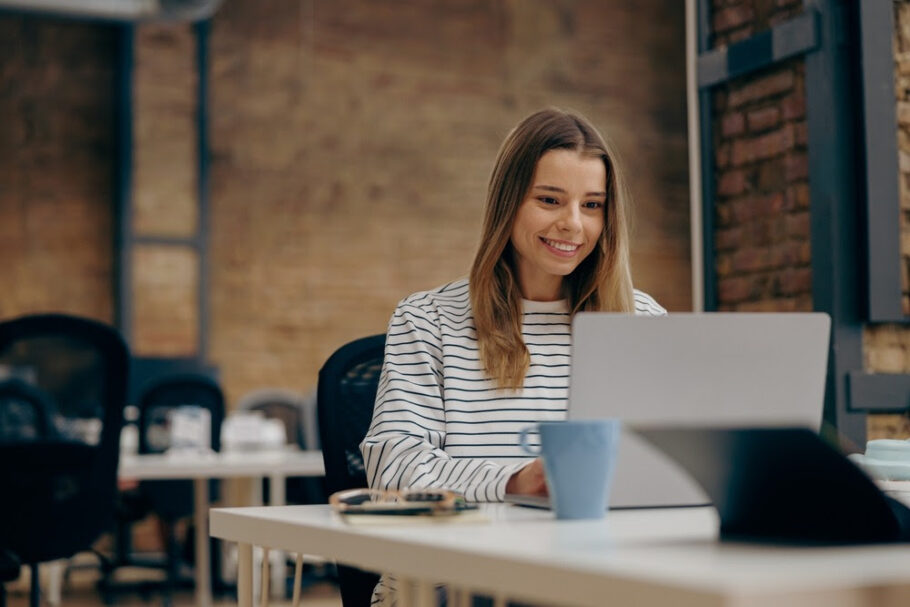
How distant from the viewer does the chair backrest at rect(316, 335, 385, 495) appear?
6.41 feet

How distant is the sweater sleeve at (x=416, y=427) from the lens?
161 centimetres

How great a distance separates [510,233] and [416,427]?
0.40 metres

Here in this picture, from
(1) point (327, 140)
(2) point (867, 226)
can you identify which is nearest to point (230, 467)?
(2) point (867, 226)

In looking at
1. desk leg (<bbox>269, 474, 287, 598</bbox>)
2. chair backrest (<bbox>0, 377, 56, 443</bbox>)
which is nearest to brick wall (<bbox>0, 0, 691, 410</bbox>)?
desk leg (<bbox>269, 474, 287, 598</bbox>)

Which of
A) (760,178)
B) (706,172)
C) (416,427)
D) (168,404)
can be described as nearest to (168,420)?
(168,404)

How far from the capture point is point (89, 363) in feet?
28.1

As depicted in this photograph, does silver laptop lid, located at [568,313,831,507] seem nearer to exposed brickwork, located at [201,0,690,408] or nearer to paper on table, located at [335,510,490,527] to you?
paper on table, located at [335,510,490,527]

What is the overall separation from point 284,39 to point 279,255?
1.62 meters

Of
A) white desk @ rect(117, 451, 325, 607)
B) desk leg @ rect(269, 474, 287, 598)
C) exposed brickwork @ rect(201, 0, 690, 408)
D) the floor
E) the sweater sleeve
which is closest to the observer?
the sweater sleeve

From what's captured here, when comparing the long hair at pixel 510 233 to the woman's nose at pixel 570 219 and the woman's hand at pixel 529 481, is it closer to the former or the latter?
the woman's nose at pixel 570 219

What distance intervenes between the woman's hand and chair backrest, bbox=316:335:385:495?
0.47 metres

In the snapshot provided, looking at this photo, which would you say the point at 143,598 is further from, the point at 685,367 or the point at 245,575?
the point at 685,367

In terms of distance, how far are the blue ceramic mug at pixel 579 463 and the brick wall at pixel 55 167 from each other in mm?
7521

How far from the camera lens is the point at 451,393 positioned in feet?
6.15
